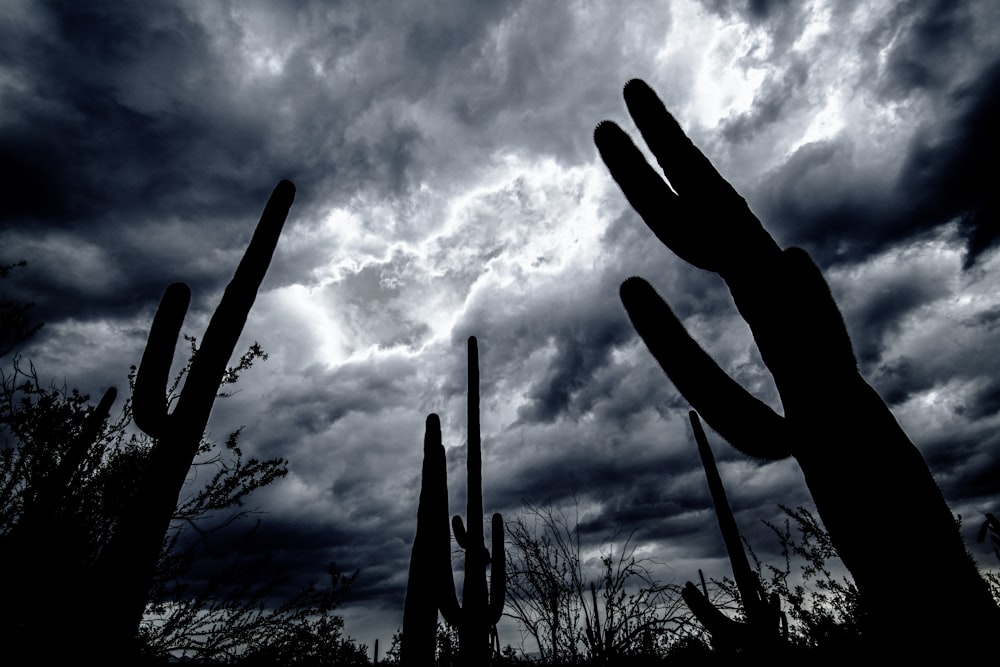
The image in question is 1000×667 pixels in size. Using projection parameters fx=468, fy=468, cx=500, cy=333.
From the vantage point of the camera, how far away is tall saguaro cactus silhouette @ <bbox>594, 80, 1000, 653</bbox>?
1.90m

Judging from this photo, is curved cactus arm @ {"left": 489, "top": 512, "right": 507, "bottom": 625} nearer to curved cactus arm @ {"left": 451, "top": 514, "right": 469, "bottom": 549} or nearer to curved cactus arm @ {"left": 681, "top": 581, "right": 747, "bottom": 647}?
curved cactus arm @ {"left": 451, "top": 514, "right": 469, "bottom": 549}

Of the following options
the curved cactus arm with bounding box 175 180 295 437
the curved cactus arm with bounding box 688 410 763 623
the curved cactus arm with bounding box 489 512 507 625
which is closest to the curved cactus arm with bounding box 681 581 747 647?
the curved cactus arm with bounding box 489 512 507 625

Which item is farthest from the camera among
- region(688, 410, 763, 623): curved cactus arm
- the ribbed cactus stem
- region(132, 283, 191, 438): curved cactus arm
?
region(688, 410, 763, 623): curved cactus arm

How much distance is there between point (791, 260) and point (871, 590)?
1755mm

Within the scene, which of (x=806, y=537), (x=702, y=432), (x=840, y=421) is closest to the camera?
(x=840, y=421)

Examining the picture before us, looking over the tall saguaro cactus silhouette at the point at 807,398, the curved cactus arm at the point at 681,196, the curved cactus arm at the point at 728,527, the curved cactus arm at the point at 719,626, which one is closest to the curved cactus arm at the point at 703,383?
the tall saguaro cactus silhouette at the point at 807,398

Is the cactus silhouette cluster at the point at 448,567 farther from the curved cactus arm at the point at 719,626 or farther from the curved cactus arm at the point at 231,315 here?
the curved cactus arm at the point at 231,315

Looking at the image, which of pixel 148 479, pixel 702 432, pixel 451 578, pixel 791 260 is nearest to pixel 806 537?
pixel 702 432

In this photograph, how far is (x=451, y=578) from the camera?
544 centimetres

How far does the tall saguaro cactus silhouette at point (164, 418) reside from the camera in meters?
2.38

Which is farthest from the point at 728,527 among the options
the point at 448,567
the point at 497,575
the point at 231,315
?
the point at 231,315

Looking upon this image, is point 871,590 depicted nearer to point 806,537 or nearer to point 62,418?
point 806,537

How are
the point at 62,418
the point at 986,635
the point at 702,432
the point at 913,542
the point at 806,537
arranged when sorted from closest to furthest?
the point at 986,635 < the point at 913,542 < the point at 62,418 < the point at 806,537 < the point at 702,432

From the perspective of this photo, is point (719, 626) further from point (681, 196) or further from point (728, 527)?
point (728, 527)
